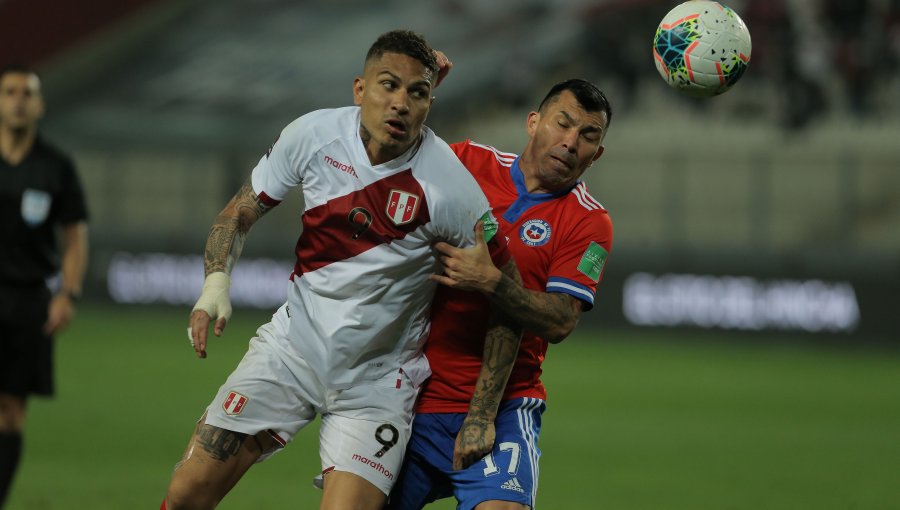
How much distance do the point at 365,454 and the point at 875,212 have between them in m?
14.8

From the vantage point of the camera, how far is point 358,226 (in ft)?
15.8

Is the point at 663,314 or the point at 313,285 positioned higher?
the point at 663,314

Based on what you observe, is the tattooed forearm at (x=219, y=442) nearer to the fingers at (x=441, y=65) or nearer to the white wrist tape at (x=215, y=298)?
the white wrist tape at (x=215, y=298)

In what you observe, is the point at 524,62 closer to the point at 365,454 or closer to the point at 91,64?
the point at 91,64

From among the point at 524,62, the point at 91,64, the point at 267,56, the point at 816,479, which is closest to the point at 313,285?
the point at 816,479

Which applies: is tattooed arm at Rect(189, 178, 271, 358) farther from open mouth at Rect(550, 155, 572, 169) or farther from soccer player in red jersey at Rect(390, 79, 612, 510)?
open mouth at Rect(550, 155, 572, 169)

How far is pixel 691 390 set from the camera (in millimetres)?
13094

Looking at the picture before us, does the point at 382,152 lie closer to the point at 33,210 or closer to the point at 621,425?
the point at 33,210

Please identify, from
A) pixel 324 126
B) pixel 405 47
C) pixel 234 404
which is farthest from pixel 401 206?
pixel 234 404

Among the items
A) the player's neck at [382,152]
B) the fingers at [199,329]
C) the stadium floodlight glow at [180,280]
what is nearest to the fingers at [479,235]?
the player's neck at [382,152]

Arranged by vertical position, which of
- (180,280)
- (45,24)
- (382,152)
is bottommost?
(382,152)

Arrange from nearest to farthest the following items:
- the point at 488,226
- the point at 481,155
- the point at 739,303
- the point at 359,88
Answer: the point at 488,226
the point at 359,88
the point at 481,155
the point at 739,303

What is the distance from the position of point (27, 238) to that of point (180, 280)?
11.5 metres

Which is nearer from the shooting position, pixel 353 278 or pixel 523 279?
pixel 353 278
